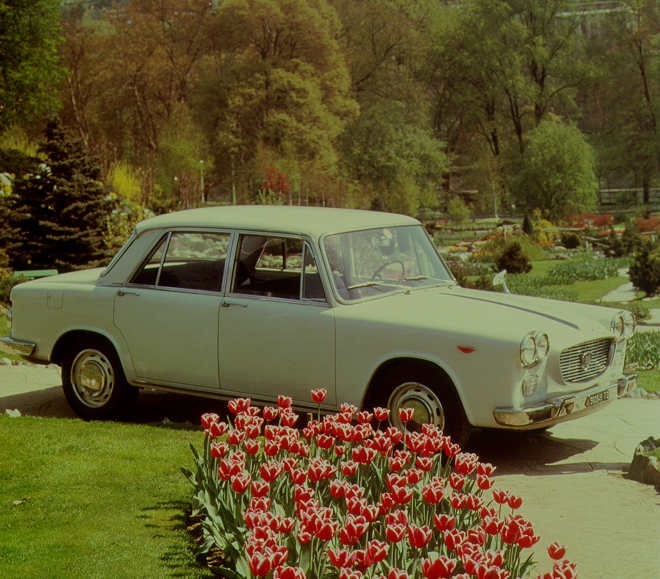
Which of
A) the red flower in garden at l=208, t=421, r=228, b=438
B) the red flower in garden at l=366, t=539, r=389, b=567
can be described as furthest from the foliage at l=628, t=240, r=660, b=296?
the red flower in garden at l=366, t=539, r=389, b=567

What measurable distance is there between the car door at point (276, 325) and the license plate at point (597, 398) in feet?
5.55

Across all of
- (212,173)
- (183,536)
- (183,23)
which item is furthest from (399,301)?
(183,23)

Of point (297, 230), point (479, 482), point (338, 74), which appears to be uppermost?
point (338, 74)

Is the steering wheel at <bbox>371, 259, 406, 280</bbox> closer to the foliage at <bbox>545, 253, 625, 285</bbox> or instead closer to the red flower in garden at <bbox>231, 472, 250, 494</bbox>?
the red flower in garden at <bbox>231, 472, 250, 494</bbox>

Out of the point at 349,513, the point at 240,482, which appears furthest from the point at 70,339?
the point at 349,513

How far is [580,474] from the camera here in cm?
644

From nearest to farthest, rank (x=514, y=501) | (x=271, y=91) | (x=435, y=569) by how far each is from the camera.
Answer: (x=435, y=569) → (x=514, y=501) → (x=271, y=91)

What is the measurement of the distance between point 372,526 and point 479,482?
1.68 ft

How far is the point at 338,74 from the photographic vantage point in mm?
48969

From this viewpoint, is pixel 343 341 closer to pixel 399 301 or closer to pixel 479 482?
pixel 399 301

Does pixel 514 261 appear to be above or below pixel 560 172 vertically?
below

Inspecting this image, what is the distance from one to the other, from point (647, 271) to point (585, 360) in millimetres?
15334

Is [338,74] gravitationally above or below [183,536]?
above

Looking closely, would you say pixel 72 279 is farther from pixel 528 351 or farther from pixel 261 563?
pixel 261 563
